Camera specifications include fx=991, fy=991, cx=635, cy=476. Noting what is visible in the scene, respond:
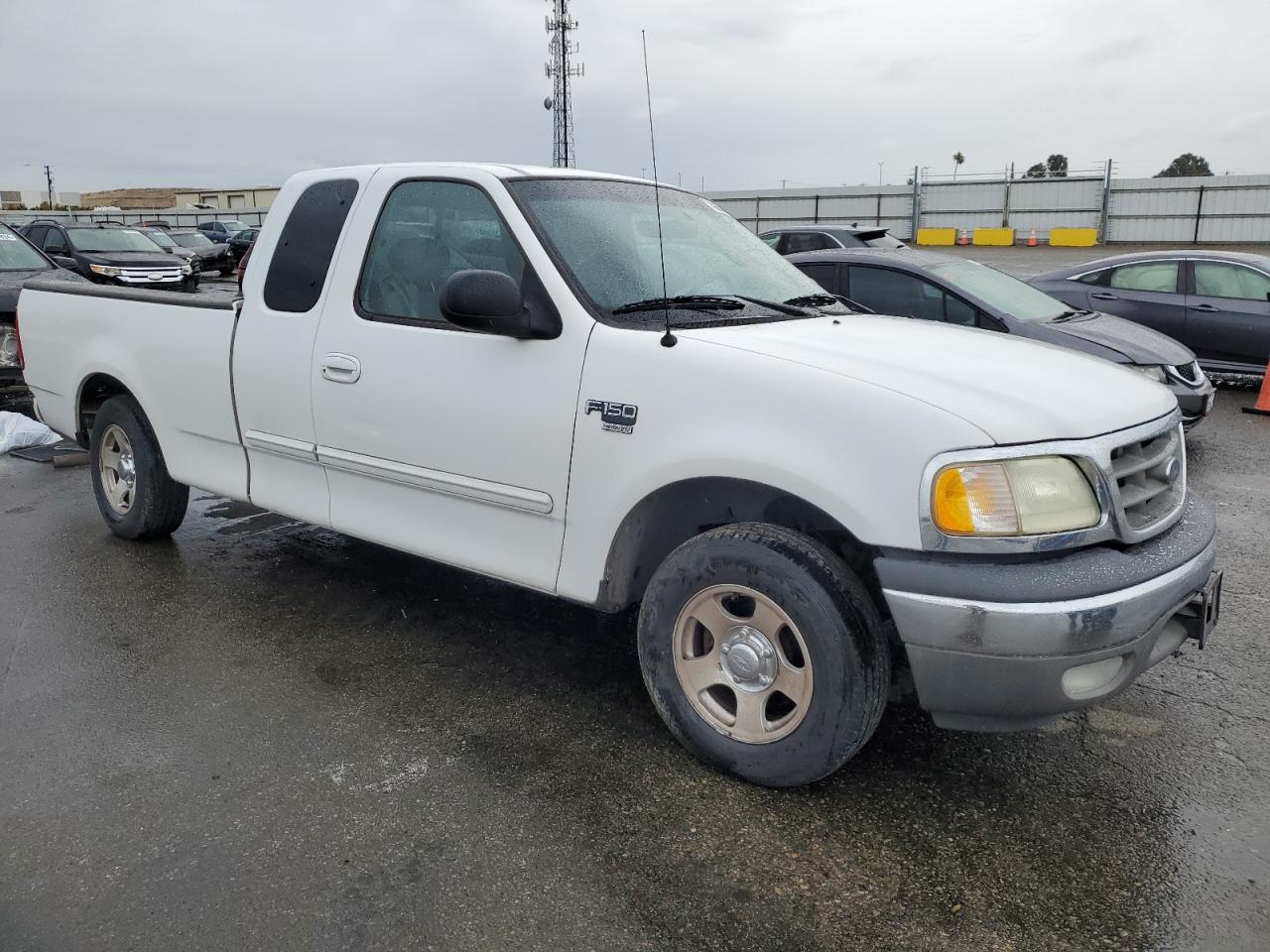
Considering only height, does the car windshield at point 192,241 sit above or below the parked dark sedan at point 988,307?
above

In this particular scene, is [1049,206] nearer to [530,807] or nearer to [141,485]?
[141,485]

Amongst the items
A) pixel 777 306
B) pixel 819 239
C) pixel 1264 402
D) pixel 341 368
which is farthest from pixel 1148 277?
pixel 341 368

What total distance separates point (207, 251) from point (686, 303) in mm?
25842

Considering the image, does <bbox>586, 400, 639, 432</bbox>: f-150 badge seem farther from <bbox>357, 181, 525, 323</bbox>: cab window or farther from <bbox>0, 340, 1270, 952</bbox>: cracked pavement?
<bbox>0, 340, 1270, 952</bbox>: cracked pavement

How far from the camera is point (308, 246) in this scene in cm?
417

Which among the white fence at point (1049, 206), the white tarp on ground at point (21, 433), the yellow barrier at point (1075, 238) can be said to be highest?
the white fence at point (1049, 206)

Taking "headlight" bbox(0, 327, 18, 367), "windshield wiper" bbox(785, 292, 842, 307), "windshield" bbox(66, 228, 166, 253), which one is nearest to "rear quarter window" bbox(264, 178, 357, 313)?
"windshield wiper" bbox(785, 292, 842, 307)

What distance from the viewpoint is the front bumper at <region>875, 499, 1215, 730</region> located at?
2.53 m

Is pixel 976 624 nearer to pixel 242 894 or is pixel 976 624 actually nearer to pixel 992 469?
pixel 992 469

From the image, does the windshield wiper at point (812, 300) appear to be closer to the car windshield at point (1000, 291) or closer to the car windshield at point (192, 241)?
the car windshield at point (1000, 291)

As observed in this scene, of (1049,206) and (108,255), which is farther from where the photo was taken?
(1049,206)

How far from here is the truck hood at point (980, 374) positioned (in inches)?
106

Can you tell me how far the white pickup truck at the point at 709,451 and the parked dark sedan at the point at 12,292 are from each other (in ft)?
16.7

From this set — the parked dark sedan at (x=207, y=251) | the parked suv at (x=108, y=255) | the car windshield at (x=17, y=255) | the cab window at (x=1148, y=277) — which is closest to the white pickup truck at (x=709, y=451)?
the car windshield at (x=17, y=255)
